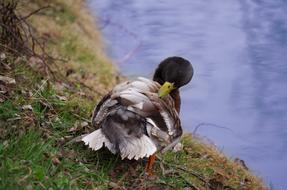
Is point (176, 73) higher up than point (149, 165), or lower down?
higher up

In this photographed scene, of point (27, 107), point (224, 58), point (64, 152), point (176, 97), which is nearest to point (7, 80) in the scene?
point (27, 107)

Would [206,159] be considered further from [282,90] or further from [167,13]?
[167,13]

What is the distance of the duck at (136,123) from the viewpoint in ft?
13.1

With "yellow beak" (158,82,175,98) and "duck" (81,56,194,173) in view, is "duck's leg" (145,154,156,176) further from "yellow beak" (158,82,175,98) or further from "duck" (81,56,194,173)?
"yellow beak" (158,82,175,98)

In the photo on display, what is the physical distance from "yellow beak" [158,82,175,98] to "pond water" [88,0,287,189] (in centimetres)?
173

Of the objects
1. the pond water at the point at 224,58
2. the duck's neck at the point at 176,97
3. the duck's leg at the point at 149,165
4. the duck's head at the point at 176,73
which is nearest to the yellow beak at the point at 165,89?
the duck's head at the point at 176,73

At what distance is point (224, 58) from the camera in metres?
8.20

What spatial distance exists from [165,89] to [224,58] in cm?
379

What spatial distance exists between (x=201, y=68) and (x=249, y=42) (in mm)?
924

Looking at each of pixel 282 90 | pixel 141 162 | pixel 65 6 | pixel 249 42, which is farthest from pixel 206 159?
pixel 65 6

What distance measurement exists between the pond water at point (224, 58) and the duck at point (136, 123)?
190 cm

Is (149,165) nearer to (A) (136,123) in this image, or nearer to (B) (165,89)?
(A) (136,123)

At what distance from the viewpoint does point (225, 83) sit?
7684 millimetres

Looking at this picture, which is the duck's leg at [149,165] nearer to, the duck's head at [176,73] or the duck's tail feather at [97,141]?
the duck's tail feather at [97,141]
